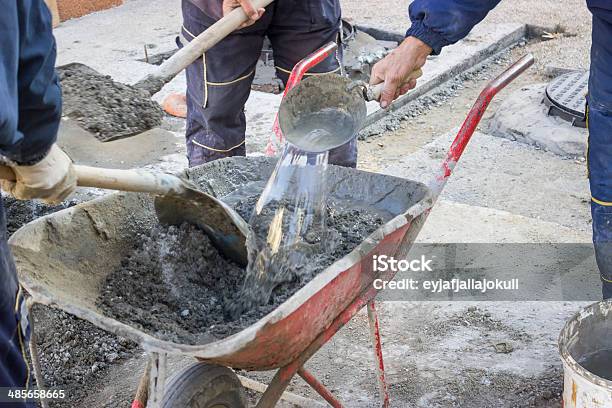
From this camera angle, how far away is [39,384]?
2338 mm

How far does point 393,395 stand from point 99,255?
3.89 feet

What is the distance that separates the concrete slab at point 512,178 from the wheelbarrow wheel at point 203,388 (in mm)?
2268

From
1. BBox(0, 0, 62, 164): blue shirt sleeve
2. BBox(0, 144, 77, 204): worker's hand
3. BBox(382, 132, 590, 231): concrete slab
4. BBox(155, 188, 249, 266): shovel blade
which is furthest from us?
BBox(382, 132, 590, 231): concrete slab

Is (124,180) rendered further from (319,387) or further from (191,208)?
(319,387)

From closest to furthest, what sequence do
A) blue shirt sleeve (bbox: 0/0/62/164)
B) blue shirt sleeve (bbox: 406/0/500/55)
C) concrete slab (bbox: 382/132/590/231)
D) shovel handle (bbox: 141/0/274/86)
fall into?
blue shirt sleeve (bbox: 0/0/62/164)
blue shirt sleeve (bbox: 406/0/500/55)
shovel handle (bbox: 141/0/274/86)
concrete slab (bbox: 382/132/590/231)

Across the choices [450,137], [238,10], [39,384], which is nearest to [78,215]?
[39,384]

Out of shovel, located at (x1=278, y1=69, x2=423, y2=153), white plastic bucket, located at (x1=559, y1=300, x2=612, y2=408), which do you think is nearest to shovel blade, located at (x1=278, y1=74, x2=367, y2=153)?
shovel, located at (x1=278, y1=69, x2=423, y2=153)

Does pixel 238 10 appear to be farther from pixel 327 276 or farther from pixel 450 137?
pixel 450 137

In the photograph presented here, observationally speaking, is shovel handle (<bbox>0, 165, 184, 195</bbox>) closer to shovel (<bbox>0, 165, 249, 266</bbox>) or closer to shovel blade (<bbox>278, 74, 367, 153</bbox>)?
shovel (<bbox>0, 165, 249, 266</bbox>)

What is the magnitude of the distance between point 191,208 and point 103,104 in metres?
1.87

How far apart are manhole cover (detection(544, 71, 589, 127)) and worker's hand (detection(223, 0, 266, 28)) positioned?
2417 millimetres

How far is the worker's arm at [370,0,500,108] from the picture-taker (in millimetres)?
2543

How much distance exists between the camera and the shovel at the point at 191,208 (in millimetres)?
2084

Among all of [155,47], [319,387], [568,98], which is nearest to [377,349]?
[319,387]
